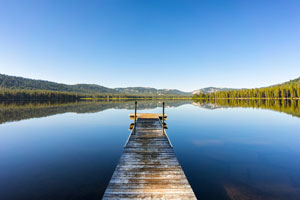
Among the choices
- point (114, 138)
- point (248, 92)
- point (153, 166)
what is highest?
point (248, 92)

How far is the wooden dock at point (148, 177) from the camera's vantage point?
534 centimetres

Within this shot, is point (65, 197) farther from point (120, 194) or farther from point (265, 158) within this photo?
point (265, 158)

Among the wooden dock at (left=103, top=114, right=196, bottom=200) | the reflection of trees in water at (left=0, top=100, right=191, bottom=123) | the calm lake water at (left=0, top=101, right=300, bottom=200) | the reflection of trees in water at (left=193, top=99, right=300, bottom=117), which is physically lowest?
the calm lake water at (left=0, top=101, right=300, bottom=200)

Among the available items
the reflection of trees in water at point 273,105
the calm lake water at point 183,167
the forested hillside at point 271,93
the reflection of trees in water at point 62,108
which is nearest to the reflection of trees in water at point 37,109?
the reflection of trees in water at point 62,108

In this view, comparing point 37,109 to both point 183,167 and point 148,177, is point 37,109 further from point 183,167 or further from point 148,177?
point 148,177

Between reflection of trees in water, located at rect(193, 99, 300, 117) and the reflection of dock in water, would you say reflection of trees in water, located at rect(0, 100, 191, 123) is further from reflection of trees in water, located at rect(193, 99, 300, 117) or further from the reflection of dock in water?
reflection of trees in water, located at rect(193, 99, 300, 117)

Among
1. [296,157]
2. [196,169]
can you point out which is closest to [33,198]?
[196,169]

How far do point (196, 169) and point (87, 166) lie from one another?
7101 mm

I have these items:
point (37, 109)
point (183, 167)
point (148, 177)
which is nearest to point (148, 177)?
point (148, 177)

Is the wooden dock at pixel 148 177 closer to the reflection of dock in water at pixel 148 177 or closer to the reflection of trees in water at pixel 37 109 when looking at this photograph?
the reflection of dock in water at pixel 148 177

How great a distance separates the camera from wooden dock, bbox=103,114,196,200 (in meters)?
5.34

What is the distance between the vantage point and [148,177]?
21.4 ft

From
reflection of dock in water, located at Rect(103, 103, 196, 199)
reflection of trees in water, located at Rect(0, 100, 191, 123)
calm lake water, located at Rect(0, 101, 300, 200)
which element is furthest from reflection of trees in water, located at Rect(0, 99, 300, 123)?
reflection of dock in water, located at Rect(103, 103, 196, 199)

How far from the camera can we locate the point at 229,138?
55.3 feet
